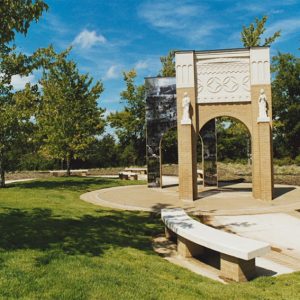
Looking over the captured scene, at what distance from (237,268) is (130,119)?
1362 inches

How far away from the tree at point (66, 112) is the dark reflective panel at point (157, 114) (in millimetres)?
7570

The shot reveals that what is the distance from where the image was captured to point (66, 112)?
26953 millimetres

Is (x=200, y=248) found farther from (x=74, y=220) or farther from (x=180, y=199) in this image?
(x=180, y=199)

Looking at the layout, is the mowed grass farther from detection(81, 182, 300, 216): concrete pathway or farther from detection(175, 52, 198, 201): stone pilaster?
detection(175, 52, 198, 201): stone pilaster

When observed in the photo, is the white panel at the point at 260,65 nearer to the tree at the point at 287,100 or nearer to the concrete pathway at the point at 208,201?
the concrete pathway at the point at 208,201

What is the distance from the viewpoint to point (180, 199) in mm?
16016

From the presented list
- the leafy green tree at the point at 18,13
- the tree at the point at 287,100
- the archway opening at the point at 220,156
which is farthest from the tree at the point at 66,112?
the tree at the point at 287,100

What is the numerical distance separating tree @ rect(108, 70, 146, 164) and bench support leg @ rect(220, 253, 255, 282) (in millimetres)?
33829

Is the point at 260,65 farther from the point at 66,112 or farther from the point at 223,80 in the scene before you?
the point at 66,112

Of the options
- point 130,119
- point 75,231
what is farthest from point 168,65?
point 75,231

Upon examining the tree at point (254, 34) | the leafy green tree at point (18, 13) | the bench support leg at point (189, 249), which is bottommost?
the bench support leg at point (189, 249)

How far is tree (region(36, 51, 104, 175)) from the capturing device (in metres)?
26.3

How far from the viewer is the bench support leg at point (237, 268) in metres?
6.24

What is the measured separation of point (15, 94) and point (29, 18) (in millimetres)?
12968
